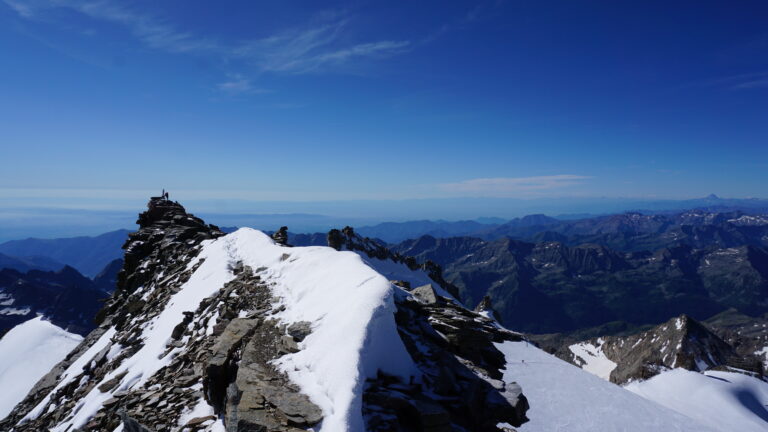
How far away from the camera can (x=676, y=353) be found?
334 ft

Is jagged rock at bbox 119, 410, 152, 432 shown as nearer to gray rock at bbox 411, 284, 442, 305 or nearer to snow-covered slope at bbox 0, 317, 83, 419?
gray rock at bbox 411, 284, 442, 305

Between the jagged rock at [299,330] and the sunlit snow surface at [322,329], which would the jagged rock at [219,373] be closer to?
the sunlit snow surface at [322,329]

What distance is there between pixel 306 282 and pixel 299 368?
7.78 metres

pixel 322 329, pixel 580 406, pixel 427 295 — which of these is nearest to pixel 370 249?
pixel 427 295

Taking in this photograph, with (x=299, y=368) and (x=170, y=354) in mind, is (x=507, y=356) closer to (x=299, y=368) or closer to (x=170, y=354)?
(x=299, y=368)

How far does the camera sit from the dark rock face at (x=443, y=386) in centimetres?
1005

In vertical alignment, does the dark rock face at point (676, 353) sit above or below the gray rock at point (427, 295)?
below

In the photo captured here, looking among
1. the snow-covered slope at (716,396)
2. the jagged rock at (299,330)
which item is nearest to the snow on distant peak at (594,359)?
the snow-covered slope at (716,396)

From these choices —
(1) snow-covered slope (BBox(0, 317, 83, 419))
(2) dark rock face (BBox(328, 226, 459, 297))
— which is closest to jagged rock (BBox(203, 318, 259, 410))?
(1) snow-covered slope (BBox(0, 317, 83, 419))

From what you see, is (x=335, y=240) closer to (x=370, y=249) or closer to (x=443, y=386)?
(x=370, y=249)

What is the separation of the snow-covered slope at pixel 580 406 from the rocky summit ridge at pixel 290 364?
1.43 meters

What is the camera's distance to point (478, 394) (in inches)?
525

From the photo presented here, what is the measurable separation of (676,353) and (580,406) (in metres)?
118

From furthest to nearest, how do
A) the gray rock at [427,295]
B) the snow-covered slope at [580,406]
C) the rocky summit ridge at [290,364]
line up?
1. the gray rock at [427,295]
2. the snow-covered slope at [580,406]
3. the rocky summit ridge at [290,364]
